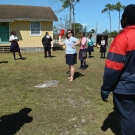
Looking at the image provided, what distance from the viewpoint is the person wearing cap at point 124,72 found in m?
2.64

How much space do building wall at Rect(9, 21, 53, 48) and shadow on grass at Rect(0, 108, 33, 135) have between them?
1550 cm

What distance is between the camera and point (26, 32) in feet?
64.4

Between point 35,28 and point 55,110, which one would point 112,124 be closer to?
point 55,110

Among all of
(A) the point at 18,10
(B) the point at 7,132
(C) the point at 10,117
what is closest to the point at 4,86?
(C) the point at 10,117

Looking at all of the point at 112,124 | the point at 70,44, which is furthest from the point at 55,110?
the point at 70,44

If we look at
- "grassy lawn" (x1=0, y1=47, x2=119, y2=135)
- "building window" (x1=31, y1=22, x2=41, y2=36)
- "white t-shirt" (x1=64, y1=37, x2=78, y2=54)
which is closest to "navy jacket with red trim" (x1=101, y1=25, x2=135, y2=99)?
"grassy lawn" (x1=0, y1=47, x2=119, y2=135)

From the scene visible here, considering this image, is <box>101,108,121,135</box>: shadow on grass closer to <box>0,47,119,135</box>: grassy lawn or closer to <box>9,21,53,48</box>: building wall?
<box>0,47,119,135</box>: grassy lawn

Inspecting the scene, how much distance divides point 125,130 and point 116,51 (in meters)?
1.06

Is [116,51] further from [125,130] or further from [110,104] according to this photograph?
[110,104]

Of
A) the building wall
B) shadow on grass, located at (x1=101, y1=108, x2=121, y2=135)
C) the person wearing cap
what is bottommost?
shadow on grass, located at (x1=101, y1=108, x2=121, y2=135)

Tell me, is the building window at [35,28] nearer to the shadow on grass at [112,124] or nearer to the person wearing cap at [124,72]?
the shadow on grass at [112,124]

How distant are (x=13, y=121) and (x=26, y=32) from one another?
16.1 meters

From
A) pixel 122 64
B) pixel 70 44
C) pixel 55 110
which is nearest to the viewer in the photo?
pixel 122 64

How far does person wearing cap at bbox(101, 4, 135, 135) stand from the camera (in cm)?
264
